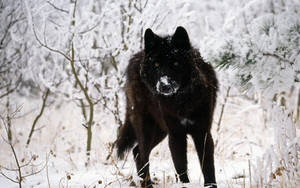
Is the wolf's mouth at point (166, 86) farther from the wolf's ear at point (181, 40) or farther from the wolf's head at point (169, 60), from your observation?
the wolf's ear at point (181, 40)

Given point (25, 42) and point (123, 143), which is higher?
point (25, 42)

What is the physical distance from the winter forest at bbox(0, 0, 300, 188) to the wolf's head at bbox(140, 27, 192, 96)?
316 millimetres

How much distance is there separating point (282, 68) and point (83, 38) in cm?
317

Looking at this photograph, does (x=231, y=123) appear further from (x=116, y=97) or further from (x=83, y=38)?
(x=83, y=38)

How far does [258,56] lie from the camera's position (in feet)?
5.26

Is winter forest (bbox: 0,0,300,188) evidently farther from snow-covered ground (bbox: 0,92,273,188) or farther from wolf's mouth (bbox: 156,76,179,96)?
wolf's mouth (bbox: 156,76,179,96)

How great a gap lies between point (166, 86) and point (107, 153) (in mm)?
2248

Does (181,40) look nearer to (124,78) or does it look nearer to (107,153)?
(124,78)

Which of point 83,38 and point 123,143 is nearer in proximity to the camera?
point 123,143

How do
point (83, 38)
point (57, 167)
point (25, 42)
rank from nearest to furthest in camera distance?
point (83, 38) → point (57, 167) → point (25, 42)

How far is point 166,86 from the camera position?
8.86 feet

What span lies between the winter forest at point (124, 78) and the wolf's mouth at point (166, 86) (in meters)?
0.56

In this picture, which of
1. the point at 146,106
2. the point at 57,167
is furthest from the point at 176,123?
the point at 57,167

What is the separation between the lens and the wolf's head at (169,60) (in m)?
2.81
